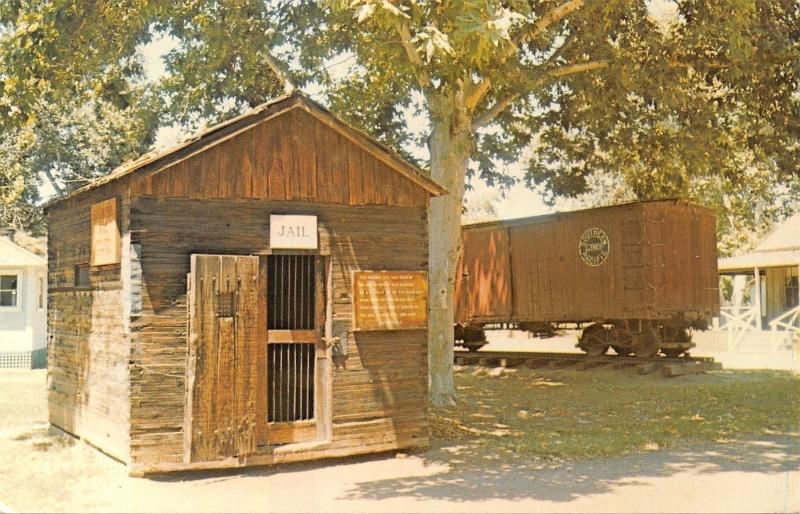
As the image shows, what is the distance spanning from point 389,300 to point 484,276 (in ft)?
47.2

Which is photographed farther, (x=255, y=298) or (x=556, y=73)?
(x=556, y=73)

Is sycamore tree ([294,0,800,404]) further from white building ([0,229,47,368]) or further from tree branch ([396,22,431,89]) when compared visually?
white building ([0,229,47,368])

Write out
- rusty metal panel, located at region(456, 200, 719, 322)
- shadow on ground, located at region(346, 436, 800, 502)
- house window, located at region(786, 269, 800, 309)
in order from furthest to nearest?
house window, located at region(786, 269, 800, 309)
rusty metal panel, located at region(456, 200, 719, 322)
shadow on ground, located at region(346, 436, 800, 502)

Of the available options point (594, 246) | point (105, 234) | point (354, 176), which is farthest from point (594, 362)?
point (105, 234)

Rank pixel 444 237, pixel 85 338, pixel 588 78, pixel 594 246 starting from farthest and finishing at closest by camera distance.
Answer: pixel 594 246
pixel 588 78
pixel 444 237
pixel 85 338

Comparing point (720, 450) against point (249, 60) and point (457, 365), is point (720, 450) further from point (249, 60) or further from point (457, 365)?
point (457, 365)

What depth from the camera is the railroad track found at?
66.9ft

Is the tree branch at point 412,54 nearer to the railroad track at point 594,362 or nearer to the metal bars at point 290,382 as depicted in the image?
the metal bars at point 290,382

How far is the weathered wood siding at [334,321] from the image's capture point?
9.25 metres

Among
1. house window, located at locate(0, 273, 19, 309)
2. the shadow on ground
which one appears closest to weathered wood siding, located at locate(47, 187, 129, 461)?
the shadow on ground

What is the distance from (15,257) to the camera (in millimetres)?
25141

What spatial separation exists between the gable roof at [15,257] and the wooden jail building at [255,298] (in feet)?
48.7

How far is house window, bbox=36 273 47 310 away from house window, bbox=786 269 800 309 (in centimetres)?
2602

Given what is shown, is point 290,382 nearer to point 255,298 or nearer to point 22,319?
point 255,298
